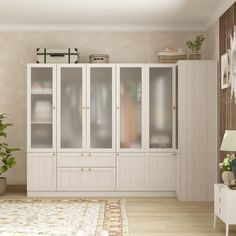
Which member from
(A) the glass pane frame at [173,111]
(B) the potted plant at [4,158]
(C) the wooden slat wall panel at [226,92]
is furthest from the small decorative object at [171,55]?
(B) the potted plant at [4,158]

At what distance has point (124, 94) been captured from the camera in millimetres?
7297

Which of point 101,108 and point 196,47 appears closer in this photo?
point 196,47

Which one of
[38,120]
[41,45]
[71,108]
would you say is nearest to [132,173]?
[71,108]

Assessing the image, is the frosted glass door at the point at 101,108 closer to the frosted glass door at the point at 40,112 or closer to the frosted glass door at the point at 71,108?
the frosted glass door at the point at 71,108

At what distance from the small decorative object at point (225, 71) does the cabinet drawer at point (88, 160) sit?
1.91 metres

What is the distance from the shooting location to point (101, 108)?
23.9 feet

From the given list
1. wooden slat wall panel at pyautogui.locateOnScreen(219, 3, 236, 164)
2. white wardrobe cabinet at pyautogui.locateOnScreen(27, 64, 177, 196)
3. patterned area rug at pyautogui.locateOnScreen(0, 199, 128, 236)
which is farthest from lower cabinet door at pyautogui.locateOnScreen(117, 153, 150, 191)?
wooden slat wall panel at pyautogui.locateOnScreen(219, 3, 236, 164)

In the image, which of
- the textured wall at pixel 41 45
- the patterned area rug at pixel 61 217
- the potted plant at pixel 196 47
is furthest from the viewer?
the textured wall at pixel 41 45

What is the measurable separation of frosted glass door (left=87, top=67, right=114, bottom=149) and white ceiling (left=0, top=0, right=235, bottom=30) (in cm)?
77

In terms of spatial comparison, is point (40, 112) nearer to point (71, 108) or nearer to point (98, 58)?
point (71, 108)

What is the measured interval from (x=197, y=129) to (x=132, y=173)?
1150 mm

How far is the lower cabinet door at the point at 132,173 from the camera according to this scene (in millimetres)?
7277

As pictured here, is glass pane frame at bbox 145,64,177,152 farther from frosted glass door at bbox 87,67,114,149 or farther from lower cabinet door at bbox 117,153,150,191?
frosted glass door at bbox 87,67,114,149

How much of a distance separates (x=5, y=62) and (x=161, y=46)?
2392 mm
